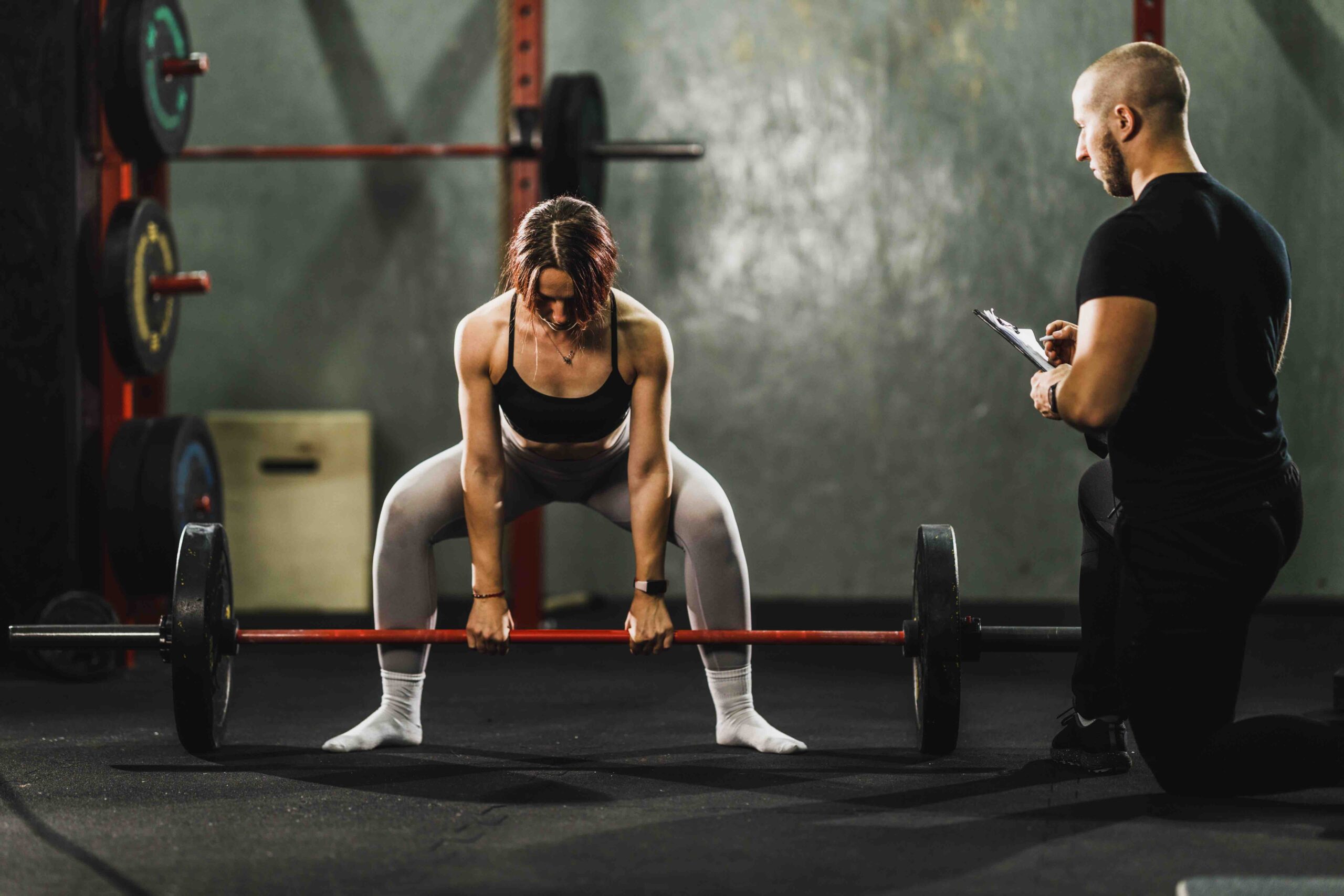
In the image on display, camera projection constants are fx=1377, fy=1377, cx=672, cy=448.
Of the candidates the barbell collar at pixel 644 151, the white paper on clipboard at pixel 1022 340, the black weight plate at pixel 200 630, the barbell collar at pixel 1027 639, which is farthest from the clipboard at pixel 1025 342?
the barbell collar at pixel 644 151

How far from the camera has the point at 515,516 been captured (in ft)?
8.97

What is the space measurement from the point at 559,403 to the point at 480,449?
17cm

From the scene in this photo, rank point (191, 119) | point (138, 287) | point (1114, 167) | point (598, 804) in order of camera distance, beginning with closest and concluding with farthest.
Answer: point (1114, 167) < point (598, 804) < point (138, 287) < point (191, 119)

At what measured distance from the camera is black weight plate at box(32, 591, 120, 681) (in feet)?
11.7

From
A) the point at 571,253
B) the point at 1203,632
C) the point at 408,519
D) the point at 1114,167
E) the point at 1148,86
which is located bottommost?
the point at 1203,632

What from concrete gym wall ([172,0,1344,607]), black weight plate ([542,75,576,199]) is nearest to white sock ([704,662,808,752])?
black weight plate ([542,75,576,199])

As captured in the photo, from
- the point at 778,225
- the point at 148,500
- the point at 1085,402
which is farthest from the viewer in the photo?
the point at 778,225

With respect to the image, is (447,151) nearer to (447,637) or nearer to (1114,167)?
(447,637)

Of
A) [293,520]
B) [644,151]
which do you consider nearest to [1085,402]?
[644,151]

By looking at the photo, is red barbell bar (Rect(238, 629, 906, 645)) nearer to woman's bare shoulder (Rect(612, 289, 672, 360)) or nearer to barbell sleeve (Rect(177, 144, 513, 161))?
woman's bare shoulder (Rect(612, 289, 672, 360))

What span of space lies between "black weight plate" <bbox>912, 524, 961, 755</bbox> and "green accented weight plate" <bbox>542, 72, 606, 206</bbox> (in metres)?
1.99

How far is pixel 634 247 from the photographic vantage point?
515cm

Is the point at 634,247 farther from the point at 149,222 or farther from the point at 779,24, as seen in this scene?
the point at 149,222

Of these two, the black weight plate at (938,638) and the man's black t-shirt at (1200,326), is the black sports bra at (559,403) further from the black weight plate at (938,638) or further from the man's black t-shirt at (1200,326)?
the man's black t-shirt at (1200,326)
